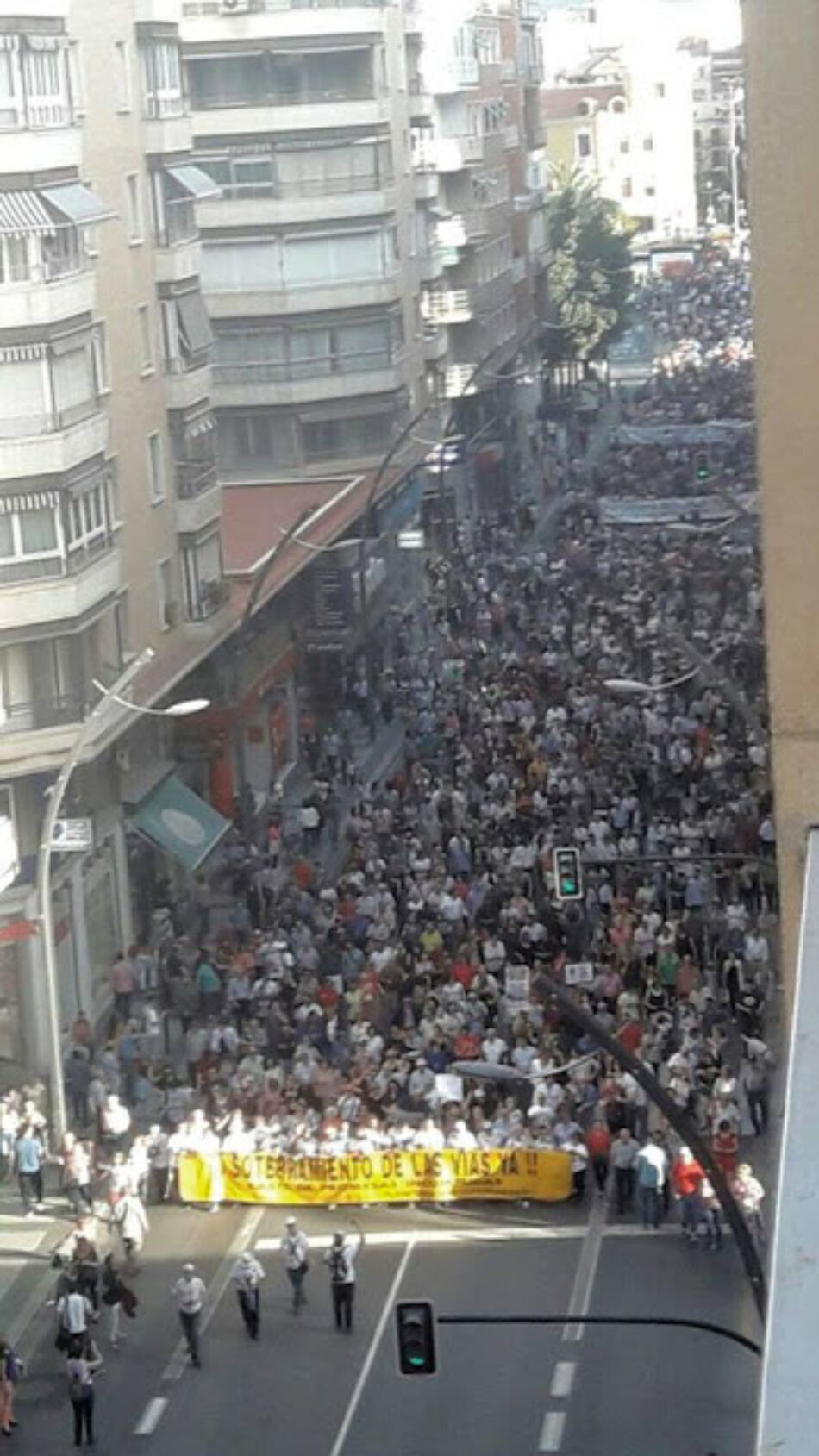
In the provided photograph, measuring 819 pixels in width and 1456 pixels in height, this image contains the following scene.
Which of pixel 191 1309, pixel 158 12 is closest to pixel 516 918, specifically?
pixel 191 1309

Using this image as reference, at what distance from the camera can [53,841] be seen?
22219mm

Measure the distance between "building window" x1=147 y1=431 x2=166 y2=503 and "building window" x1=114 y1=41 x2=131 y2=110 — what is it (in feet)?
9.97

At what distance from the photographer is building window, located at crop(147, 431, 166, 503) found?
26.3 metres

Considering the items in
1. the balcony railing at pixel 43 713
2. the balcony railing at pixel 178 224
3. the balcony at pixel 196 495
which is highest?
the balcony railing at pixel 178 224

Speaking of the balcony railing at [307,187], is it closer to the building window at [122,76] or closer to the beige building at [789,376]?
the building window at [122,76]

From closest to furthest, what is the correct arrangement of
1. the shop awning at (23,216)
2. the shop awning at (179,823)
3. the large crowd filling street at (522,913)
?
1. the large crowd filling street at (522,913)
2. the shop awning at (23,216)
3. the shop awning at (179,823)

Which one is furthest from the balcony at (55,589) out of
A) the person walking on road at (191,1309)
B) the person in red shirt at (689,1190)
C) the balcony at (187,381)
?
the person in red shirt at (689,1190)

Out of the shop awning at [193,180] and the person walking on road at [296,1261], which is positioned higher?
the shop awning at [193,180]

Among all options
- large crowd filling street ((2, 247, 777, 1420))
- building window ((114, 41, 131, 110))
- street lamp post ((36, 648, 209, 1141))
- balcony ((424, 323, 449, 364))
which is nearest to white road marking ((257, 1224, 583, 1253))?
large crowd filling street ((2, 247, 777, 1420))

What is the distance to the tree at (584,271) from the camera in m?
31.5

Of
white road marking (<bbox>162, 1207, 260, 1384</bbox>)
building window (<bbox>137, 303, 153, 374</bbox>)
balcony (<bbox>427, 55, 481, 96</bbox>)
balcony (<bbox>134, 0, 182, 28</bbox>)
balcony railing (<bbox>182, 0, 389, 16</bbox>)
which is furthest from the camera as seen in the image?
balcony (<bbox>427, 55, 481, 96</bbox>)

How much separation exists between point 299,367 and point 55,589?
666cm

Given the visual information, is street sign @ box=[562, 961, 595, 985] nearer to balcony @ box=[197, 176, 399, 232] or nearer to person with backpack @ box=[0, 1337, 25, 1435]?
person with backpack @ box=[0, 1337, 25, 1435]

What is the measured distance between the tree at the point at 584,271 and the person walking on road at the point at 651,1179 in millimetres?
15817
